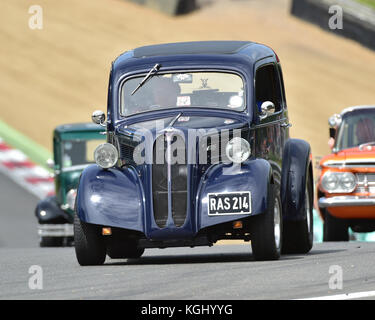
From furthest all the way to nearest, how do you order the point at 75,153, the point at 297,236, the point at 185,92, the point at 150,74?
the point at 75,153 < the point at 297,236 < the point at 150,74 < the point at 185,92

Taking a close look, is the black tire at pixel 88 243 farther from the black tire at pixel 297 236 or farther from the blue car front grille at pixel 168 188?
the black tire at pixel 297 236

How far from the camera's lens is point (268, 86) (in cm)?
1240

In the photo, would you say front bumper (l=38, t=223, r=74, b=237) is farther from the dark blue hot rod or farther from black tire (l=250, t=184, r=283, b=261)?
black tire (l=250, t=184, r=283, b=261)

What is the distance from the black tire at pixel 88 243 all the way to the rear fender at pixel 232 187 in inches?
42.1

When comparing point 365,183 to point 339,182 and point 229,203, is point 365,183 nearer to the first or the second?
point 339,182

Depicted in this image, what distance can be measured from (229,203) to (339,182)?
4.60 metres

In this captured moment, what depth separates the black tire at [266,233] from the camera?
35.0ft

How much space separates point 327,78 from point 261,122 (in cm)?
2820

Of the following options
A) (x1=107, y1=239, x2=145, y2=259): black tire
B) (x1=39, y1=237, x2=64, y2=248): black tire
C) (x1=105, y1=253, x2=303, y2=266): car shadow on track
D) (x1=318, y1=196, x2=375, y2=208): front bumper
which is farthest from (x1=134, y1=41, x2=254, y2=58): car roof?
(x1=39, y1=237, x2=64, y2=248): black tire

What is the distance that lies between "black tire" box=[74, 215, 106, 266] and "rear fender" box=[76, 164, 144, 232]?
0.42 feet

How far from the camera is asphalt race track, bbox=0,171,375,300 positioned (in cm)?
829

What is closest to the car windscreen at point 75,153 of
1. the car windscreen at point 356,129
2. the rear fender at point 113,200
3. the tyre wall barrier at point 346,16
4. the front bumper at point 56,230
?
the front bumper at point 56,230

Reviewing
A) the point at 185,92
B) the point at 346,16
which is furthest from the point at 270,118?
the point at 346,16

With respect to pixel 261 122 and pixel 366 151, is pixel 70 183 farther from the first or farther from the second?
pixel 261 122
